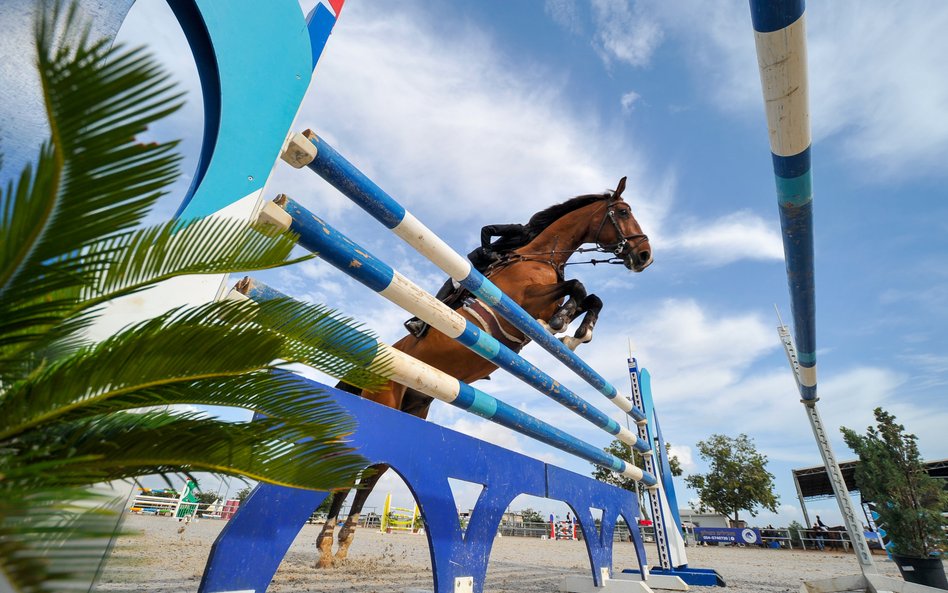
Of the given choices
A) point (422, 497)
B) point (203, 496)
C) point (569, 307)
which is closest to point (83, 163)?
point (422, 497)

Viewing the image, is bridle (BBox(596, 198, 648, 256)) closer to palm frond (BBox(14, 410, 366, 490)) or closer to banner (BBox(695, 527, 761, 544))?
palm frond (BBox(14, 410, 366, 490))

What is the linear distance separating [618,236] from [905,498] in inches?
165

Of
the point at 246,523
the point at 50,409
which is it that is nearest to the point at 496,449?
the point at 246,523

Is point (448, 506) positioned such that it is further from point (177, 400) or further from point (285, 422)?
point (177, 400)

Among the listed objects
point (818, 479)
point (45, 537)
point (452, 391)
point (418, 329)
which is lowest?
point (45, 537)

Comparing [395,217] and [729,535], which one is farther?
[729,535]

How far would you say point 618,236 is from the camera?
261 centimetres

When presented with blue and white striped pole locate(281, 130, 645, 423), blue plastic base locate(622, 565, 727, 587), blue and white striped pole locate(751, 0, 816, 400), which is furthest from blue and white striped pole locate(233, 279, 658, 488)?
blue plastic base locate(622, 565, 727, 587)

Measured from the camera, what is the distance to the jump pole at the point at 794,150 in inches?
36.7

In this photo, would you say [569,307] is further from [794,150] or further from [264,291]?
[264,291]

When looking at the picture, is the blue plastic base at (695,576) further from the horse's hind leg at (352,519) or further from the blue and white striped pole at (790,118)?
the blue and white striped pole at (790,118)

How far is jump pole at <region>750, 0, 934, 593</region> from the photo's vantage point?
932 millimetres

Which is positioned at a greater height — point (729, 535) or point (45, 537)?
point (729, 535)

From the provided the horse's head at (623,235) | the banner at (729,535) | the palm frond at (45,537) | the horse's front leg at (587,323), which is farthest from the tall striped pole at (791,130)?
the banner at (729,535)
